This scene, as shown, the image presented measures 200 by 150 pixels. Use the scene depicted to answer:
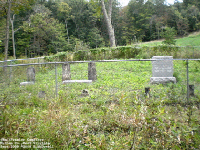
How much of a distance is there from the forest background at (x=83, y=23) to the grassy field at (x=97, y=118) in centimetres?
2247

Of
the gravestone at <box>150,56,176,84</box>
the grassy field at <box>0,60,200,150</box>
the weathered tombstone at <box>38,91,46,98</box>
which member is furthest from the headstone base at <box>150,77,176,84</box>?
the weathered tombstone at <box>38,91,46,98</box>

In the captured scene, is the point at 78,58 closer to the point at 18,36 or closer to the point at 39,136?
the point at 39,136

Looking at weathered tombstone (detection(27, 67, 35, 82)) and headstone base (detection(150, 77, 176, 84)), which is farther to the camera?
headstone base (detection(150, 77, 176, 84))

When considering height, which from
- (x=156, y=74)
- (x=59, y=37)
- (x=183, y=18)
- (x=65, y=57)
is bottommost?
(x=156, y=74)

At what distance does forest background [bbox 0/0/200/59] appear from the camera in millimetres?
30281

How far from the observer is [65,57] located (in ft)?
50.9

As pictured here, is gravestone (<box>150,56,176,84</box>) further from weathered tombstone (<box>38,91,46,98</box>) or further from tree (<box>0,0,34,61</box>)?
tree (<box>0,0,34,61</box>)

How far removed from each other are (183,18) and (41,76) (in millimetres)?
37285

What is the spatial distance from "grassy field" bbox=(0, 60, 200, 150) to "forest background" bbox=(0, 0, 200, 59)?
22468 mm

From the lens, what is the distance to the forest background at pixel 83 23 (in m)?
30.3

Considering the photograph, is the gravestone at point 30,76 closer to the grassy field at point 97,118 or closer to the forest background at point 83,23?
the grassy field at point 97,118

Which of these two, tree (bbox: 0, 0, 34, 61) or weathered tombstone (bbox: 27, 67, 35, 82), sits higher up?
tree (bbox: 0, 0, 34, 61)

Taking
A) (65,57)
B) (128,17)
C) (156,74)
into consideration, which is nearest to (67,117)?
(156,74)

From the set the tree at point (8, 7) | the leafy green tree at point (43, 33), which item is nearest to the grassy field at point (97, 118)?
the tree at point (8, 7)
